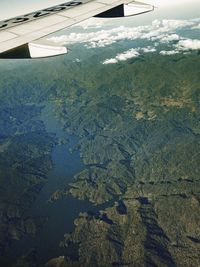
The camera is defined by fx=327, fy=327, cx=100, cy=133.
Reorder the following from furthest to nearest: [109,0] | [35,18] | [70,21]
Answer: [109,0] → [35,18] → [70,21]

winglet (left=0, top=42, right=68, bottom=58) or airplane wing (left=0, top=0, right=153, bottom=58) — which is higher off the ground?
airplane wing (left=0, top=0, right=153, bottom=58)

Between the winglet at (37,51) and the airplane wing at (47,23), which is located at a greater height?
the airplane wing at (47,23)

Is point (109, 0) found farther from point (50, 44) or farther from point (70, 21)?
point (50, 44)

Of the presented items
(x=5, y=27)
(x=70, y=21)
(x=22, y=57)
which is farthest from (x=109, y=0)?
(x=22, y=57)

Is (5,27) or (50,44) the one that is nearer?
(50,44)

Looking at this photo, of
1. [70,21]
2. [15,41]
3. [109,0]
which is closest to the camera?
[15,41]

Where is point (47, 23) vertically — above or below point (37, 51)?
above

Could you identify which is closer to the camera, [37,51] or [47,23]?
[37,51]
